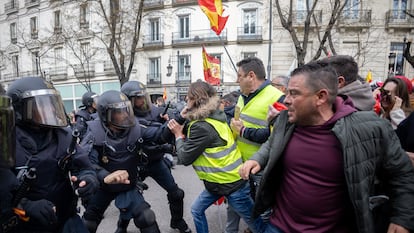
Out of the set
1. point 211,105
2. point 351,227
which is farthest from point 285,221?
point 211,105

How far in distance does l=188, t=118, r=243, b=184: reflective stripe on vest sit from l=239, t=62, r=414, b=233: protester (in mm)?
831

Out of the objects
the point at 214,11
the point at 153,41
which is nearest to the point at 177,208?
the point at 214,11

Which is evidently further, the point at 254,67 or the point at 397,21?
the point at 397,21

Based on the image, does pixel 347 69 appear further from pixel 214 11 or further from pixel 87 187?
pixel 214 11

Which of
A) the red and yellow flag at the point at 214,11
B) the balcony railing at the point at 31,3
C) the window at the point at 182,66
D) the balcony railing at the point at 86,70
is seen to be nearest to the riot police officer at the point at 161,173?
the red and yellow flag at the point at 214,11

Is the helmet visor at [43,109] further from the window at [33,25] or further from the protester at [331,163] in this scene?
the window at [33,25]

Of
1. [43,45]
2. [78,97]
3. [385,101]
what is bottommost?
[78,97]

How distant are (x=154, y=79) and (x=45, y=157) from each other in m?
22.4

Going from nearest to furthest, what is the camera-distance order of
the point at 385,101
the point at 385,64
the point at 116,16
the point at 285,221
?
the point at 285,221 → the point at 385,101 → the point at 116,16 → the point at 385,64

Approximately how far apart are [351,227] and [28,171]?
1.95 m

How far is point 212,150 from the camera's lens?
2709 mm

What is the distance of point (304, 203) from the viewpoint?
5.66 ft

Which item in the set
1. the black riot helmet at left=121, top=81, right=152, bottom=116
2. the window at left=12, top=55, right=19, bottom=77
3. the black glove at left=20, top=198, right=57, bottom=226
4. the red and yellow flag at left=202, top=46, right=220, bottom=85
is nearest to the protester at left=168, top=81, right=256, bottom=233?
the black glove at left=20, top=198, right=57, bottom=226

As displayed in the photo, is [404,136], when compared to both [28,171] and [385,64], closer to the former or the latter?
[28,171]
